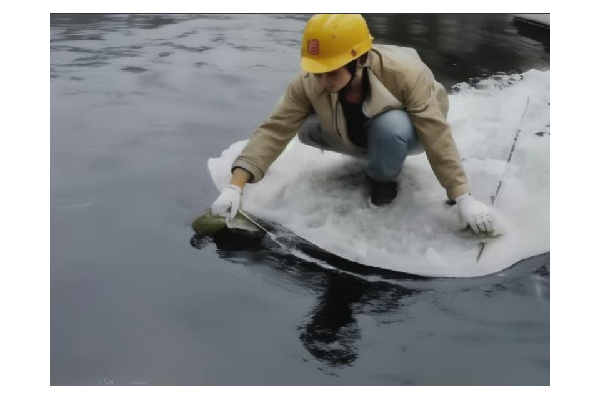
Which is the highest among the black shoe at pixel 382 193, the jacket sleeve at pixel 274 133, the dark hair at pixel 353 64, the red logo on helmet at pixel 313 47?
the red logo on helmet at pixel 313 47

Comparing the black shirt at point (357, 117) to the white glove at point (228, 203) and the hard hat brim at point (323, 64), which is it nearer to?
the hard hat brim at point (323, 64)

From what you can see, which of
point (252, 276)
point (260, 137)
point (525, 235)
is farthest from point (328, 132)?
point (525, 235)

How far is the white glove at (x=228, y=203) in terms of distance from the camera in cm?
267

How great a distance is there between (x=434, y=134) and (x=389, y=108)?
0.20m

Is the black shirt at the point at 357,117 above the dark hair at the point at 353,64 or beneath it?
beneath

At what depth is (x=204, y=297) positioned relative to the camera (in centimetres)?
236

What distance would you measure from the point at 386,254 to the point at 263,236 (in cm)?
50

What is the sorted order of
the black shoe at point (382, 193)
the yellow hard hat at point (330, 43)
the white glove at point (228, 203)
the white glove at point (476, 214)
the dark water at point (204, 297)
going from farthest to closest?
the black shoe at point (382, 193), the white glove at point (228, 203), the white glove at point (476, 214), the yellow hard hat at point (330, 43), the dark water at point (204, 297)

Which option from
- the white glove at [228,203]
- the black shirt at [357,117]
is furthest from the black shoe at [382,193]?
the white glove at [228,203]

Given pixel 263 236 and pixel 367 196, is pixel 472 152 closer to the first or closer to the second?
pixel 367 196

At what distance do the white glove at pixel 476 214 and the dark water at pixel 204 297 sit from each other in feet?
0.64

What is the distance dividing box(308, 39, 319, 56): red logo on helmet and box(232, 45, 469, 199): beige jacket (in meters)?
0.19

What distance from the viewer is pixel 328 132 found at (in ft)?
9.18


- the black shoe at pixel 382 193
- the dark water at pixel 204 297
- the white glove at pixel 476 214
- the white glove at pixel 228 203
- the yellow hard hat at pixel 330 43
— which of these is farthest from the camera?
the black shoe at pixel 382 193
